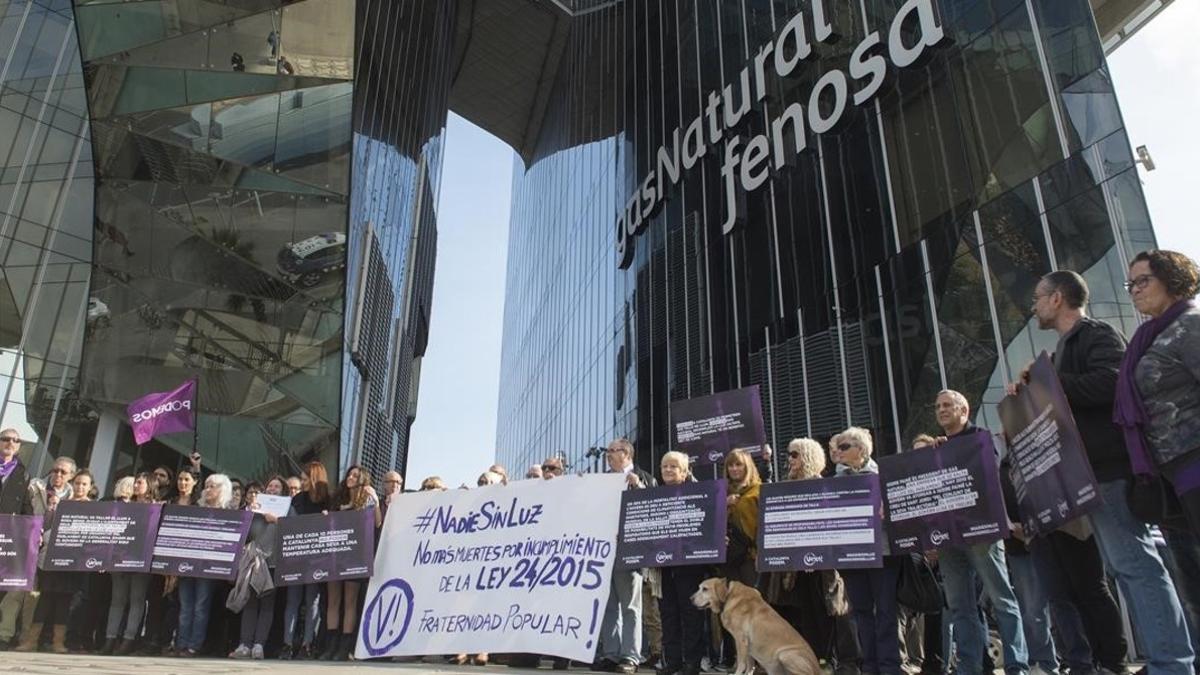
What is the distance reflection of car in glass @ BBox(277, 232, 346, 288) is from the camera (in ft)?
79.2

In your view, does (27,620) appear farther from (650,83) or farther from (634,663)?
(650,83)

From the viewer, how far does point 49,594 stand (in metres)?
9.31

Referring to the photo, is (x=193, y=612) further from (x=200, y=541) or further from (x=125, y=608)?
(x=125, y=608)

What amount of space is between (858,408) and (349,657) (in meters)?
9.00

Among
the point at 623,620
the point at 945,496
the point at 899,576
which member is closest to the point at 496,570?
the point at 623,620

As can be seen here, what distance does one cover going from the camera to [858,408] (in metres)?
14.0

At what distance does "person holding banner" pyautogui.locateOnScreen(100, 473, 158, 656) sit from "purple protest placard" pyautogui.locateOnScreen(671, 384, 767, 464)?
6.15 m

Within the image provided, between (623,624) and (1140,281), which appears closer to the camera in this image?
(1140,281)

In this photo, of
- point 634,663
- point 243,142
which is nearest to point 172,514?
point 634,663

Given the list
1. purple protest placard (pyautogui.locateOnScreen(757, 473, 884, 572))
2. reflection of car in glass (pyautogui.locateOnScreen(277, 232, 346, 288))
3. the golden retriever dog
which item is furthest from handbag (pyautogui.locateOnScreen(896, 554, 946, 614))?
reflection of car in glass (pyautogui.locateOnScreen(277, 232, 346, 288))

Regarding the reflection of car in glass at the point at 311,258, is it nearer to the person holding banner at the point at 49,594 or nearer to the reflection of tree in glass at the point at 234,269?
the reflection of tree in glass at the point at 234,269

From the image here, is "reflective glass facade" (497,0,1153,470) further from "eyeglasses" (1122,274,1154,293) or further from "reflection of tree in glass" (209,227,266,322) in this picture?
"reflection of tree in glass" (209,227,266,322)

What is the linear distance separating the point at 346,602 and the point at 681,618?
3797mm

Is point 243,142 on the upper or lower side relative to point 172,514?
upper
